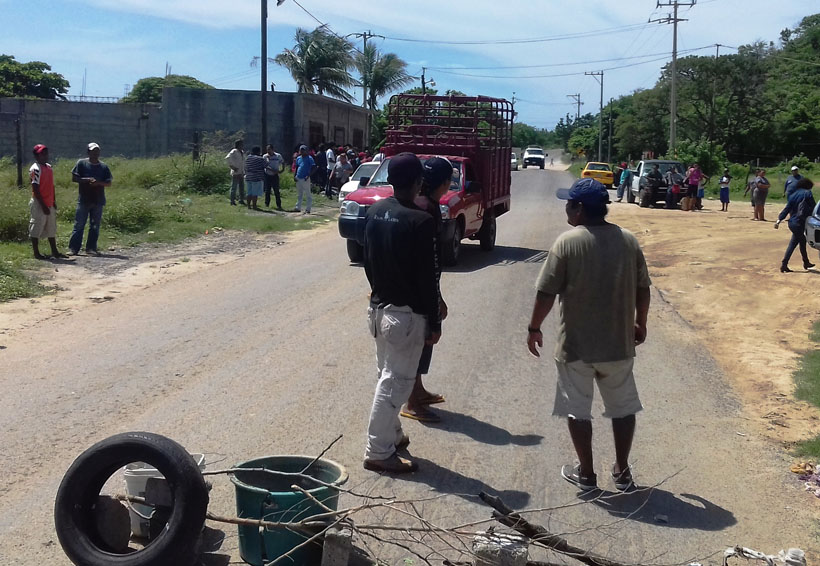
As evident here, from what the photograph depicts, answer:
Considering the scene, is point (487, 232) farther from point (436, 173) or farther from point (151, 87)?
point (151, 87)

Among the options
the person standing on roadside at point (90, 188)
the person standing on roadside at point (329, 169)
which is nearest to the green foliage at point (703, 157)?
the person standing on roadside at point (329, 169)

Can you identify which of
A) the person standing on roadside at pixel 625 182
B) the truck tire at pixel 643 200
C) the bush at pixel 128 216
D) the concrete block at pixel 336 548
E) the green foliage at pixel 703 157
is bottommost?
the concrete block at pixel 336 548

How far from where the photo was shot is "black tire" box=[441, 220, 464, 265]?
Result: 14.3 meters

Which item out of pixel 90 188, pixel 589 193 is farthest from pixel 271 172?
pixel 589 193

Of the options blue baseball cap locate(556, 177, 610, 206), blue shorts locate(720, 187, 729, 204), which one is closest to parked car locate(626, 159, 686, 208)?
blue shorts locate(720, 187, 729, 204)

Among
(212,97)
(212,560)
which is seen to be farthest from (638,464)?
(212,97)

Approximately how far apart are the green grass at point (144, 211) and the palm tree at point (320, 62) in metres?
17.6

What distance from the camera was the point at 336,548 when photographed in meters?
3.87

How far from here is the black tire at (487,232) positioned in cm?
1686

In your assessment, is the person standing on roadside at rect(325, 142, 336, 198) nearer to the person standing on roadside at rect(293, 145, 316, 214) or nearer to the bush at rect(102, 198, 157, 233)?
the person standing on roadside at rect(293, 145, 316, 214)

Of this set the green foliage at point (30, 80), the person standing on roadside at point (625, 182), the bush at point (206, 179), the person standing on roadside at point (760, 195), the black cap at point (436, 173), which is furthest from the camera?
the green foliage at point (30, 80)

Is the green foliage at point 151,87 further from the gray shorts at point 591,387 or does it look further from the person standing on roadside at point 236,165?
the gray shorts at point 591,387

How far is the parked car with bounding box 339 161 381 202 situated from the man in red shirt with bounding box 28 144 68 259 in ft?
17.6

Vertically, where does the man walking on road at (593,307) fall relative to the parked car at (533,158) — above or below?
below
